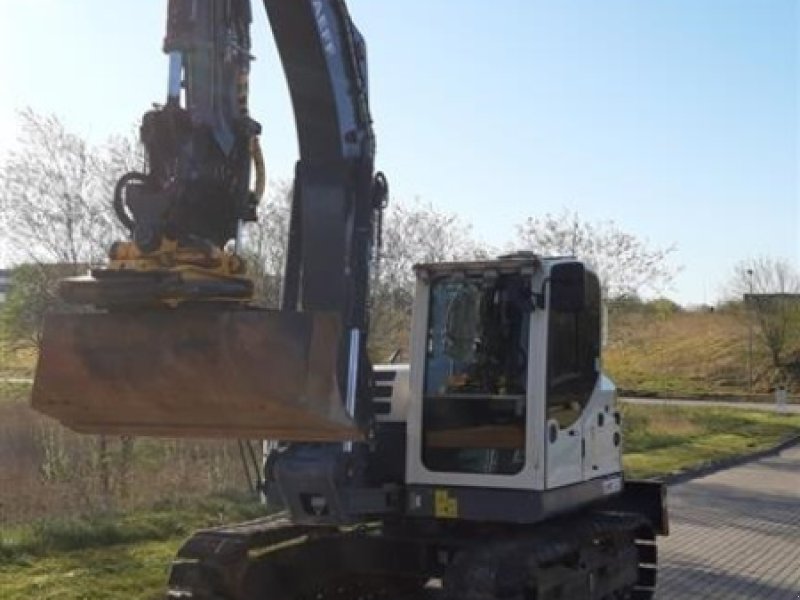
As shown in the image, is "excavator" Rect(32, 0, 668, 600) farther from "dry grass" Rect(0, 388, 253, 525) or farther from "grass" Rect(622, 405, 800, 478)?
"grass" Rect(622, 405, 800, 478)

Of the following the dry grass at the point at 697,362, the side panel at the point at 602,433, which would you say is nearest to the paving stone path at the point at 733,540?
the side panel at the point at 602,433

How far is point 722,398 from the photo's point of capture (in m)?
51.5

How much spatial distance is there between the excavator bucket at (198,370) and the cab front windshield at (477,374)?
1984mm

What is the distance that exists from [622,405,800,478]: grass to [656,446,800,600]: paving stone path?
125cm

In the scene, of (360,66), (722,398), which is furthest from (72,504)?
(722,398)

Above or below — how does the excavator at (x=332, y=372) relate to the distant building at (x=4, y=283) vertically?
below

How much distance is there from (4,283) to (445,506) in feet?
47.3

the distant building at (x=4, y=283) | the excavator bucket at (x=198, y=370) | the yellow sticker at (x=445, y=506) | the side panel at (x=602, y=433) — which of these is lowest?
the yellow sticker at (x=445, y=506)

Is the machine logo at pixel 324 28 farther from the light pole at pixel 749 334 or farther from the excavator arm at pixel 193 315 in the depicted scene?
the light pole at pixel 749 334

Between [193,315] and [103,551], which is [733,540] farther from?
[193,315]

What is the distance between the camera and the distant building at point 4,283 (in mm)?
18383

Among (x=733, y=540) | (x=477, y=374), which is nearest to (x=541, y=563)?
(x=477, y=374)

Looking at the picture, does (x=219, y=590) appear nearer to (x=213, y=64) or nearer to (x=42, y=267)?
(x=213, y=64)

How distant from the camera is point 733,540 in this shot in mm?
13117
